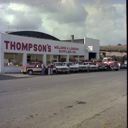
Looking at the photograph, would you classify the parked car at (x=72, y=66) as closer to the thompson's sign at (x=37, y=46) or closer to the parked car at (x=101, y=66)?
the thompson's sign at (x=37, y=46)

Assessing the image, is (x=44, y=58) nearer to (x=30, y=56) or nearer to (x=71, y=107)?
(x=30, y=56)

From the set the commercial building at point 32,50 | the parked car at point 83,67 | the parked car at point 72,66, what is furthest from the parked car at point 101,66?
the parked car at point 72,66

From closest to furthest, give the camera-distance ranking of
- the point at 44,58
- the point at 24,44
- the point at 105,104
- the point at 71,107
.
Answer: the point at 71,107 < the point at 105,104 < the point at 24,44 < the point at 44,58

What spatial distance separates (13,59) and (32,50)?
4430mm

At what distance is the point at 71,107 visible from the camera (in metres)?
14.9

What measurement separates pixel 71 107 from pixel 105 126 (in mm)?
4890

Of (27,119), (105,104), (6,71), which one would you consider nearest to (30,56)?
(6,71)

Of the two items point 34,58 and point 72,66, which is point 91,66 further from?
point 34,58

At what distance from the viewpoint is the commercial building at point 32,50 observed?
5162cm

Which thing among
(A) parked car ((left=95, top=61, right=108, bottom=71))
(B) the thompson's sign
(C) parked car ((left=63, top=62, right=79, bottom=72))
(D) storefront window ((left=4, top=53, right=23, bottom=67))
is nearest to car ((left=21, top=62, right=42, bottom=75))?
(D) storefront window ((left=4, top=53, right=23, bottom=67))

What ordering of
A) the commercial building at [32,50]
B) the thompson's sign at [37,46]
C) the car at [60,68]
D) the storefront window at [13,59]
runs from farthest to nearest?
the thompson's sign at [37,46]
the storefront window at [13,59]
the commercial building at [32,50]
the car at [60,68]

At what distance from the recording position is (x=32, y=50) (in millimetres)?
57125

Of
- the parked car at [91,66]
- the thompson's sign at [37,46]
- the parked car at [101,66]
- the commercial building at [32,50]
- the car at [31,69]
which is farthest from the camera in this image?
the parked car at [101,66]

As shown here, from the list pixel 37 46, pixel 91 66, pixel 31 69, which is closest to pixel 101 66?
pixel 91 66
